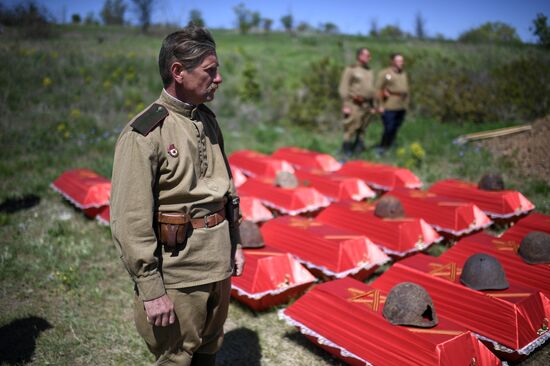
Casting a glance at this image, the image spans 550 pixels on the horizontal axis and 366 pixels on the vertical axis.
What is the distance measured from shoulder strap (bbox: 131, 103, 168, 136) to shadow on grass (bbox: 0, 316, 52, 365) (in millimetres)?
2454

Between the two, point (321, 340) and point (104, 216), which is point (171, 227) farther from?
point (104, 216)

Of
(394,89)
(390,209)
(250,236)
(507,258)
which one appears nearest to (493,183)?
(390,209)

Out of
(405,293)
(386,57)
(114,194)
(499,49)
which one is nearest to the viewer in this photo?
(114,194)

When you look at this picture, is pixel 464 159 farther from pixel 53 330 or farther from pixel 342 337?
pixel 53 330

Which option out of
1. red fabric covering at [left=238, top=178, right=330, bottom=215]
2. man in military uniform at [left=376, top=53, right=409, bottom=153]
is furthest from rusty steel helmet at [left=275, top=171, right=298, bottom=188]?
man in military uniform at [left=376, top=53, right=409, bottom=153]

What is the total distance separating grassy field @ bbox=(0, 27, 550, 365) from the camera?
385cm

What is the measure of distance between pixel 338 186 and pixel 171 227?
186 inches

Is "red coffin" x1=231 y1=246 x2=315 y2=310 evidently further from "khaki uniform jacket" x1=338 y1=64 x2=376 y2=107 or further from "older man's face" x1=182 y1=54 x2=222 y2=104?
"khaki uniform jacket" x1=338 y1=64 x2=376 y2=107

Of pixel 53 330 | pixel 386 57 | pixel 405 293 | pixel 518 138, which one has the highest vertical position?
pixel 386 57

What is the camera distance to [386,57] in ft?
53.0

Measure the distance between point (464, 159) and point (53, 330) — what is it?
718 cm

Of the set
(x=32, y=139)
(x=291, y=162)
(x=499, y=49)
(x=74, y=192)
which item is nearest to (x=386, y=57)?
(x=499, y=49)

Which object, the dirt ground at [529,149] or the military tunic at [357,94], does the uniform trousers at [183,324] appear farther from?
the military tunic at [357,94]

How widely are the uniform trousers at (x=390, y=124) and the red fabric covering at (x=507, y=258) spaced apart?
4875 millimetres
